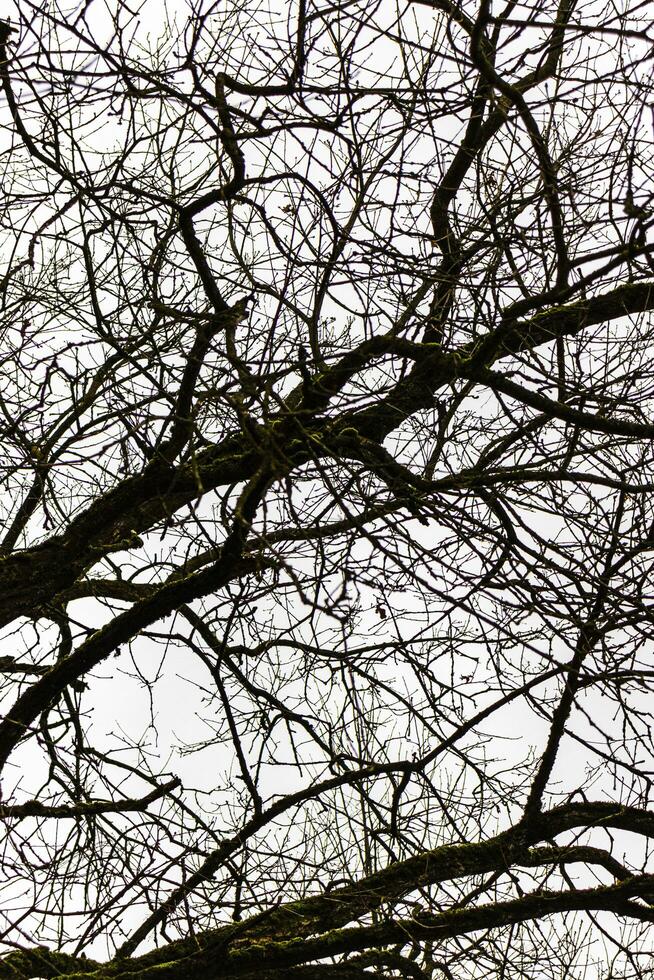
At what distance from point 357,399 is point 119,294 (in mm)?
1736

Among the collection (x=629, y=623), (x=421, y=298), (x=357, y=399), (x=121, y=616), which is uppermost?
(x=421, y=298)

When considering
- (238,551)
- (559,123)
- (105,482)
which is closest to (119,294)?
(105,482)

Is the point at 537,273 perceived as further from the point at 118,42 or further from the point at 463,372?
the point at 118,42

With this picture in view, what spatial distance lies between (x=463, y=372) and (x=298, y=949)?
8.09 ft

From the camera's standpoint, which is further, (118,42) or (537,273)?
(537,273)

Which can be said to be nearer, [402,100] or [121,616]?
[402,100]

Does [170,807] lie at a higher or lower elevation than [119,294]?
lower

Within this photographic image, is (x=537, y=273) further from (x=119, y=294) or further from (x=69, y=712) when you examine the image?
(x=69, y=712)

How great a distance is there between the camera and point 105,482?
4.40 metres

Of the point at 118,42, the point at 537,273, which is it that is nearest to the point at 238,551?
the point at 537,273

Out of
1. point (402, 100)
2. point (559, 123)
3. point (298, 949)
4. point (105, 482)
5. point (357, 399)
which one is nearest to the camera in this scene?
point (357, 399)

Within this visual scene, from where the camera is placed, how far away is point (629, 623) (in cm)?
302

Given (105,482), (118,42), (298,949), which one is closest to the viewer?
(118,42)

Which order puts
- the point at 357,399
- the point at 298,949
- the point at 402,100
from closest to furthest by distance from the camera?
the point at 357,399
the point at 402,100
the point at 298,949
